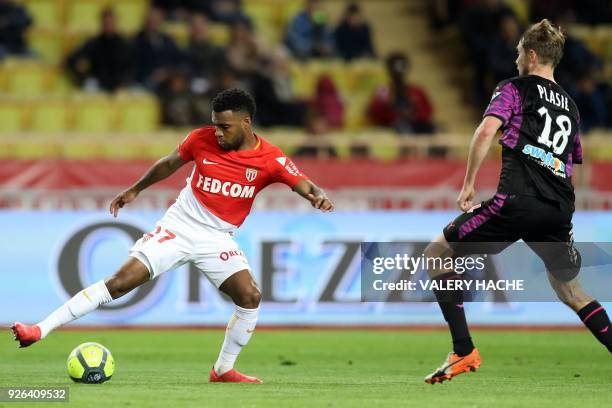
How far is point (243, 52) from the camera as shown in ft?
64.4

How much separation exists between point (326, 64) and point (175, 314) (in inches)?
271

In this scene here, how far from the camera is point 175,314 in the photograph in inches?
598

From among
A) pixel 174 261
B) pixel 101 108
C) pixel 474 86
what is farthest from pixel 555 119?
pixel 474 86

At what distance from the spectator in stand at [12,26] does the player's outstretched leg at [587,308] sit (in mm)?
12497

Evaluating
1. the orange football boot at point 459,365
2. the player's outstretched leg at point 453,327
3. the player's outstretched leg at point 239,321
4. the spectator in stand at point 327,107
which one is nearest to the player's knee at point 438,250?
the player's outstretched leg at point 453,327

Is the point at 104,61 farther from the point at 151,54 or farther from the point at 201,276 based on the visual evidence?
the point at 201,276

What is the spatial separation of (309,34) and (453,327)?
40.7 ft

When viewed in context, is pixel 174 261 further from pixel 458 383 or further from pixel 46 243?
pixel 46 243

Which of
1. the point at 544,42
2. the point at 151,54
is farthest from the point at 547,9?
the point at 544,42

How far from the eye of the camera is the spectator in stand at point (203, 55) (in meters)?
19.4

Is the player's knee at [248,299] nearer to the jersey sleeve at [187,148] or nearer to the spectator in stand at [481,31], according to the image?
the jersey sleeve at [187,148]

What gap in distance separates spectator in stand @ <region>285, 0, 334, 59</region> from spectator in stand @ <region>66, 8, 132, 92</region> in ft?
9.42

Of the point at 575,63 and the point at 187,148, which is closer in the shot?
the point at 187,148

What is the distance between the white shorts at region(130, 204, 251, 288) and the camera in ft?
30.8
